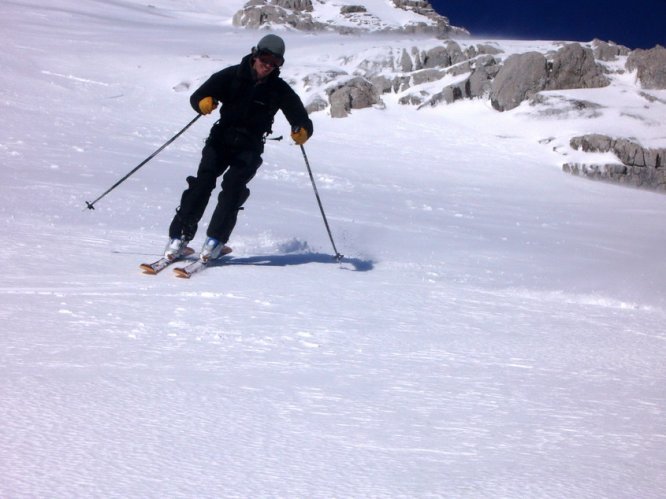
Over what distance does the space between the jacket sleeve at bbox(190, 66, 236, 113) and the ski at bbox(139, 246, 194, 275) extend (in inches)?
42.3

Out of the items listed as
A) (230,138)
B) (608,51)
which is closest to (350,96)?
(608,51)

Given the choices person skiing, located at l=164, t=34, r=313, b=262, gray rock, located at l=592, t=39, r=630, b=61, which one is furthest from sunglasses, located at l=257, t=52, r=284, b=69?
gray rock, located at l=592, t=39, r=630, b=61

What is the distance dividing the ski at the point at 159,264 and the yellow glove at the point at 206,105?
1043 millimetres

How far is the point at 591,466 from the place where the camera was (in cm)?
248

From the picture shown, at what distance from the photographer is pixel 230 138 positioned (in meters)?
6.06

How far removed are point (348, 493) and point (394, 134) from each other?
17126mm

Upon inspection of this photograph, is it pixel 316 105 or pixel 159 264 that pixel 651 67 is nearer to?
pixel 316 105

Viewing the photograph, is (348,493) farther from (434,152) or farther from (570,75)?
(570,75)

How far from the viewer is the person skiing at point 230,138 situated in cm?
592

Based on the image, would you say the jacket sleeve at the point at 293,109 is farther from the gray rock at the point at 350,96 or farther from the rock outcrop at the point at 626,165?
the gray rock at the point at 350,96

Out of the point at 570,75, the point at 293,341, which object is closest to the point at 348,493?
the point at 293,341

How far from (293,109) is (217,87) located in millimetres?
588

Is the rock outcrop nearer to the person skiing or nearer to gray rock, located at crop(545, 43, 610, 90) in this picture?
gray rock, located at crop(545, 43, 610, 90)

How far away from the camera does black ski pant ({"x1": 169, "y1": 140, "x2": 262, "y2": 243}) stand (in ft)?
19.6
